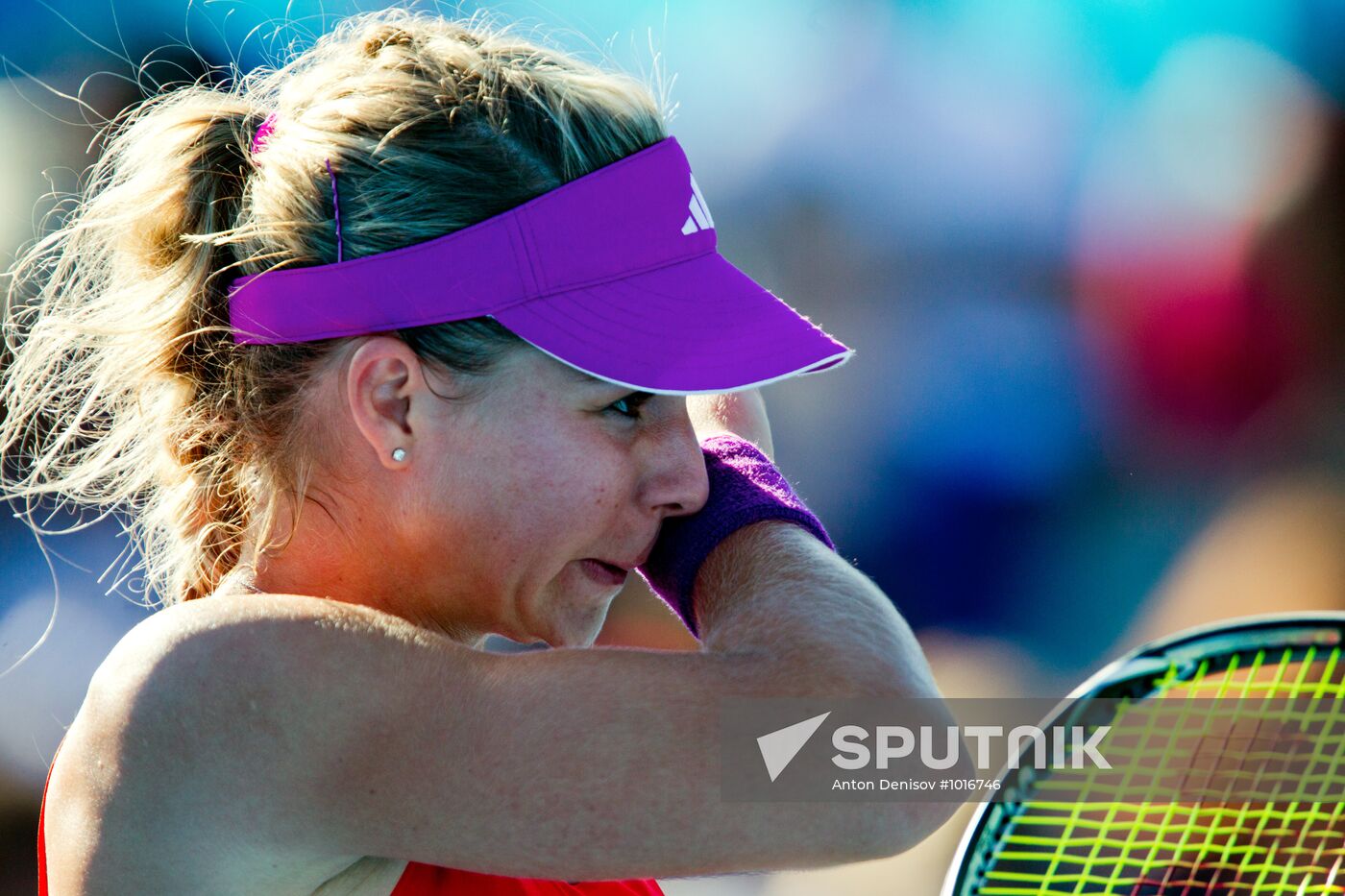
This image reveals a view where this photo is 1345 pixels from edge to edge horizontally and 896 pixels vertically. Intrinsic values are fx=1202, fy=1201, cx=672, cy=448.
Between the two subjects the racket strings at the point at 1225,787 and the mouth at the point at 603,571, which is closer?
the racket strings at the point at 1225,787

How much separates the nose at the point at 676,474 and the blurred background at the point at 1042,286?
107 inches

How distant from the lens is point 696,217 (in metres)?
1.50

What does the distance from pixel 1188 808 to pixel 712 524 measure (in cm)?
62

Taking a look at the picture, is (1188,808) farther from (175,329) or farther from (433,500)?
(175,329)

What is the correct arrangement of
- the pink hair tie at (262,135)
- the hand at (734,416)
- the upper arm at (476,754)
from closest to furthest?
1. the upper arm at (476,754)
2. the pink hair tie at (262,135)
3. the hand at (734,416)

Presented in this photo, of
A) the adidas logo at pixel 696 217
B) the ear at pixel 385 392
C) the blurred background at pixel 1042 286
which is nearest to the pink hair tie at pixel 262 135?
the ear at pixel 385 392

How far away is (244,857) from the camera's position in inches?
45.4

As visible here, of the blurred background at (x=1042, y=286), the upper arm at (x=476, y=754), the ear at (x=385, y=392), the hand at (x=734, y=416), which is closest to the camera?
the upper arm at (x=476, y=754)

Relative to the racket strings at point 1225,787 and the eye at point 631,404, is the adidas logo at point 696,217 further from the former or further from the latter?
the racket strings at point 1225,787

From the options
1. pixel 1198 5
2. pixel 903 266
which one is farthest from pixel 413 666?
pixel 1198 5

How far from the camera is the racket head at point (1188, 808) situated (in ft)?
3.85

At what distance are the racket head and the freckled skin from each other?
1.67 ft

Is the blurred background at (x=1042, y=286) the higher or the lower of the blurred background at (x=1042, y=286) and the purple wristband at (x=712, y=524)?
the lower

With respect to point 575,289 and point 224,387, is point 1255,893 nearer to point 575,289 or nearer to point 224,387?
point 575,289
